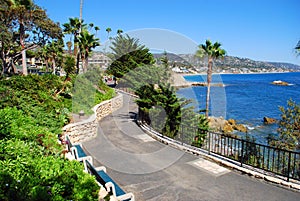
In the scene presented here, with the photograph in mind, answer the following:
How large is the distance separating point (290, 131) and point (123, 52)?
2399 cm

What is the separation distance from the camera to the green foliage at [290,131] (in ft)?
44.5

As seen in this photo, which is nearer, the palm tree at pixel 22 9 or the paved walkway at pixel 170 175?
the paved walkway at pixel 170 175

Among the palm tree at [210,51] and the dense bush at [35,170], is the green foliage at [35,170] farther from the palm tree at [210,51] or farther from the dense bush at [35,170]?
the palm tree at [210,51]

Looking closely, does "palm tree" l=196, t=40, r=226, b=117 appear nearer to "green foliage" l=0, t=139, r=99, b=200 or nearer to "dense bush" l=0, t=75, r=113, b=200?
"dense bush" l=0, t=75, r=113, b=200

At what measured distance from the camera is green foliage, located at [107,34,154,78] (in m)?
28.2

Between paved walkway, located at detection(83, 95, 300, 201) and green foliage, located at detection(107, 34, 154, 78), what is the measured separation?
18526mm

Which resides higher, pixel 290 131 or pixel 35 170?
pixel 35 170

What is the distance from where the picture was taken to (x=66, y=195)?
334 centimetres

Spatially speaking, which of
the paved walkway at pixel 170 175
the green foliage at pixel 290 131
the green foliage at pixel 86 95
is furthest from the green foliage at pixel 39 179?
the green foliage at pixel 290 131

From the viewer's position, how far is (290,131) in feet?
46.2

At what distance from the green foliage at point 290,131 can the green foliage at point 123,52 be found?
53.2 ft

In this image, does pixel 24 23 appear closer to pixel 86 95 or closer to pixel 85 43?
pixel 85 43

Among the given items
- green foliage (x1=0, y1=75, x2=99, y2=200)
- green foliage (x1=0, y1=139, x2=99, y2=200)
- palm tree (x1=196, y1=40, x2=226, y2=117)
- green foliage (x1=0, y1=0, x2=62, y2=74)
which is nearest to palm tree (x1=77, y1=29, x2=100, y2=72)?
green foliage (x1=0, y1=0, x2=62, y2=74)

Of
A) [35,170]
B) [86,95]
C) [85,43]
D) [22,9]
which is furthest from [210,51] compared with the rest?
[35,170]
